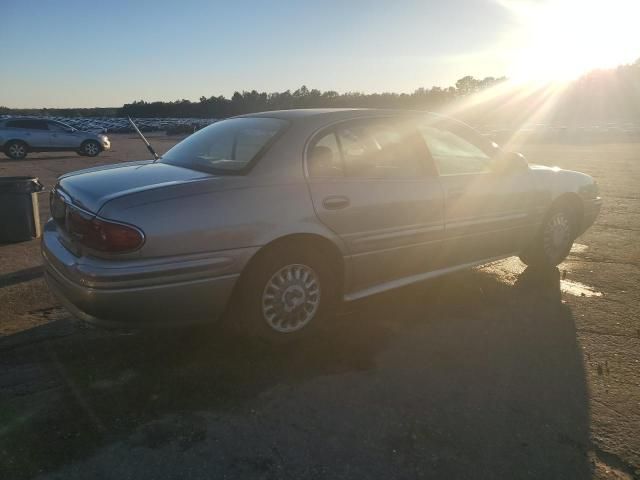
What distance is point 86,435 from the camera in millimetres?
2482

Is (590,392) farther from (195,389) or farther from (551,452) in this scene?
(195,389)

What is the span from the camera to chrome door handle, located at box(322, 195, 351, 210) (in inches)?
135

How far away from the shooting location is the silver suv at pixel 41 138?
19.0 metres

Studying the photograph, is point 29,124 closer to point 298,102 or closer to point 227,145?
point 227,145

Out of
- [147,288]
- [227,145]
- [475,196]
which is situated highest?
[227,145]

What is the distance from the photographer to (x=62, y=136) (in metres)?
19.9

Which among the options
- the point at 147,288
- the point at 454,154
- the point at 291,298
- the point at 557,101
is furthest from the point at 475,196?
the point at 557,101

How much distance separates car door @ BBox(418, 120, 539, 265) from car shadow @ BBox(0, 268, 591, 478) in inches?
24.0

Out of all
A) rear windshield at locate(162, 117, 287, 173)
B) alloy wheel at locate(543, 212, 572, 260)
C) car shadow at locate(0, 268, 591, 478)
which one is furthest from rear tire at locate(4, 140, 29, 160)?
alloy wheel at locate(543, 212, 572, 260)

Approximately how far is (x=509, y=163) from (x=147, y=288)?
133 inches

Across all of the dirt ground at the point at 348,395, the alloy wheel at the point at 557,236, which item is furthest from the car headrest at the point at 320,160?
the alloy wheel at the point at 557,236

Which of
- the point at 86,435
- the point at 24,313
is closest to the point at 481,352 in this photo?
the point at 86,435

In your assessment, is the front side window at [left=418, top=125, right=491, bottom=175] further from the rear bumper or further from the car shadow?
the rear bumper

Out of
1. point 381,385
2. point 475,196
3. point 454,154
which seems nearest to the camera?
point 381,385
